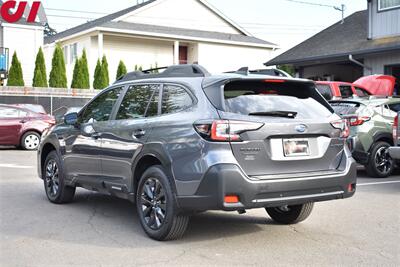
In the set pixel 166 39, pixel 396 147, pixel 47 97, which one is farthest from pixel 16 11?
pixel 396 147

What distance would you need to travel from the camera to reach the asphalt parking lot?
5.00 metres

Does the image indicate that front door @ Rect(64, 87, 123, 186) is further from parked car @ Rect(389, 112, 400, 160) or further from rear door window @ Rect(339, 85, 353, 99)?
rear door window @ Rect(339, 85, 353, 99)

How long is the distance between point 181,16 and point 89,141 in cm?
3246

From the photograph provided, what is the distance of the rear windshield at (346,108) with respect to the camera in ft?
35.0

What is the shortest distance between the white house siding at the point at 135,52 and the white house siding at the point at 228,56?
246 cm

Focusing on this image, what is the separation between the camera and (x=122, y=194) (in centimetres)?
628

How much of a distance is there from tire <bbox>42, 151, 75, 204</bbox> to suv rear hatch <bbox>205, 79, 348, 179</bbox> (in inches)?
124

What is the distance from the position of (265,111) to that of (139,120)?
1.53 m

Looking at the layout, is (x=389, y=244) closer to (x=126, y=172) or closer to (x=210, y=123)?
(x=210, y=123)

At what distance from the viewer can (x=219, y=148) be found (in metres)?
5.04

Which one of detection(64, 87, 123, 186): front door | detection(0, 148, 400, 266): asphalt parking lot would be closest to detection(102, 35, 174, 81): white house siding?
detection(0, 148, 400, 266): asphalt parking lot

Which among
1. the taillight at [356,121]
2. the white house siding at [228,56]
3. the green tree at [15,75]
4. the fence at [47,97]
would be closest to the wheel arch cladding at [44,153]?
the taillight at [356,121]

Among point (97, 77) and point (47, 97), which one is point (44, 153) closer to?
point (47, 97)

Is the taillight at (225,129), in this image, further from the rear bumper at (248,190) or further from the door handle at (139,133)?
the door handle at (139,133)
